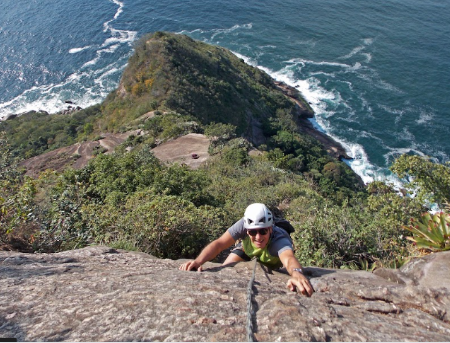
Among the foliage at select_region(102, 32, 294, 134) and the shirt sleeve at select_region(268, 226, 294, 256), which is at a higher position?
the shirt sleeve at select_region(268, 226, 294, 256)

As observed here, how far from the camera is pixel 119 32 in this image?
77062 millimetres

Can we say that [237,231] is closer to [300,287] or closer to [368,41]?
[300,287]

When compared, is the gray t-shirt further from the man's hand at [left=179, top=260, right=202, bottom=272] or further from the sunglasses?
the man's hand at [left=179, top=260, right=202, bottom=272]

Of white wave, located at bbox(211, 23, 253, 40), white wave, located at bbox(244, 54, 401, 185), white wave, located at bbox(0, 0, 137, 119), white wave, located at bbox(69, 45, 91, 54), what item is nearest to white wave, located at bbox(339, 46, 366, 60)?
white wave, located at bbox(244, 54, 401, 185)

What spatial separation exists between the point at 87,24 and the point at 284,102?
173 feet

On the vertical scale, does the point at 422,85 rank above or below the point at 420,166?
below

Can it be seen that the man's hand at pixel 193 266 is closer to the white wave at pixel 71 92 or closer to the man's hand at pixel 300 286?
the man's hand at pixel 300 286

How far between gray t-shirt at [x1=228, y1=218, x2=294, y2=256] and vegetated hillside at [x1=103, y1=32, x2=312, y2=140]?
31952 millimetres

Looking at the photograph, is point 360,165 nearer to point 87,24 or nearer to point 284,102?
point 284,102

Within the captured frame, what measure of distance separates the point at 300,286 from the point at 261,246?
94cm

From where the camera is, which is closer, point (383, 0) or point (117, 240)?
point (117, 240)

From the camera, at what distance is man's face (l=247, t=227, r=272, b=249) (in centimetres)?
524

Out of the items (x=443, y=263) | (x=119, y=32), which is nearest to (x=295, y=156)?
(x=443, y=263)

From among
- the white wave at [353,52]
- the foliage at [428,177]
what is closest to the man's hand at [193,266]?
the foliage at [428,177]
